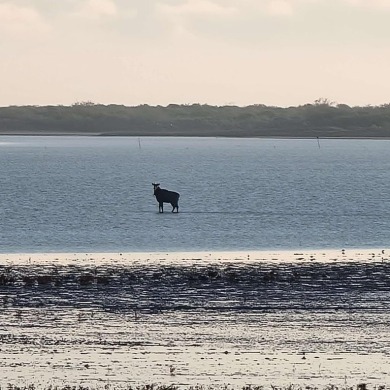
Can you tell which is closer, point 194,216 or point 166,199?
point 194,216

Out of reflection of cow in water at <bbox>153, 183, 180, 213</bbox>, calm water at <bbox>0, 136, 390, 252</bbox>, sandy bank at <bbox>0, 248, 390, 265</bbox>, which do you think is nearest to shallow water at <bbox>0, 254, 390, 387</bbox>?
sandy bank at <bbox>0, 248, 390, 265</bbox>

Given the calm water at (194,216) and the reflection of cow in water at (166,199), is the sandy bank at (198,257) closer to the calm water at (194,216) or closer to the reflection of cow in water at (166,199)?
the calm water at (194,216)

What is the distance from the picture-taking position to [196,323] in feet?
71.5

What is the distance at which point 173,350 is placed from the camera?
19.0 meters

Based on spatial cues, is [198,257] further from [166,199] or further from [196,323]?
[166,199]

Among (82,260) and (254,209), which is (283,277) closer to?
(82,260)

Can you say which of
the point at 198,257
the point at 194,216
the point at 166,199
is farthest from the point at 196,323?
the point at 166,199

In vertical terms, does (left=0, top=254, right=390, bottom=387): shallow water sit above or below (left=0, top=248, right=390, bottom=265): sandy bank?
above

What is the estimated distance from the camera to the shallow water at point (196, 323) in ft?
57.1

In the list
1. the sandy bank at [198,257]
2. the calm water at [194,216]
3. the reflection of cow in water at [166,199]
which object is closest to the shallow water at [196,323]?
the sandy bank at [198,257]

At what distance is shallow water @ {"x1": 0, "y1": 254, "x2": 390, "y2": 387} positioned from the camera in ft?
57.1

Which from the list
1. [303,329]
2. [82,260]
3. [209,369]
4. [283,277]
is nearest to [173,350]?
[209,369]

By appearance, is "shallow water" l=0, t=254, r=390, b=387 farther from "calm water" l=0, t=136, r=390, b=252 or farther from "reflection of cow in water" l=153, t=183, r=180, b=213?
"reflection of cow in water" l=153, t=183, r=180, b=213

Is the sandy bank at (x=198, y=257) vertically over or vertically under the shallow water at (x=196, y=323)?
under
